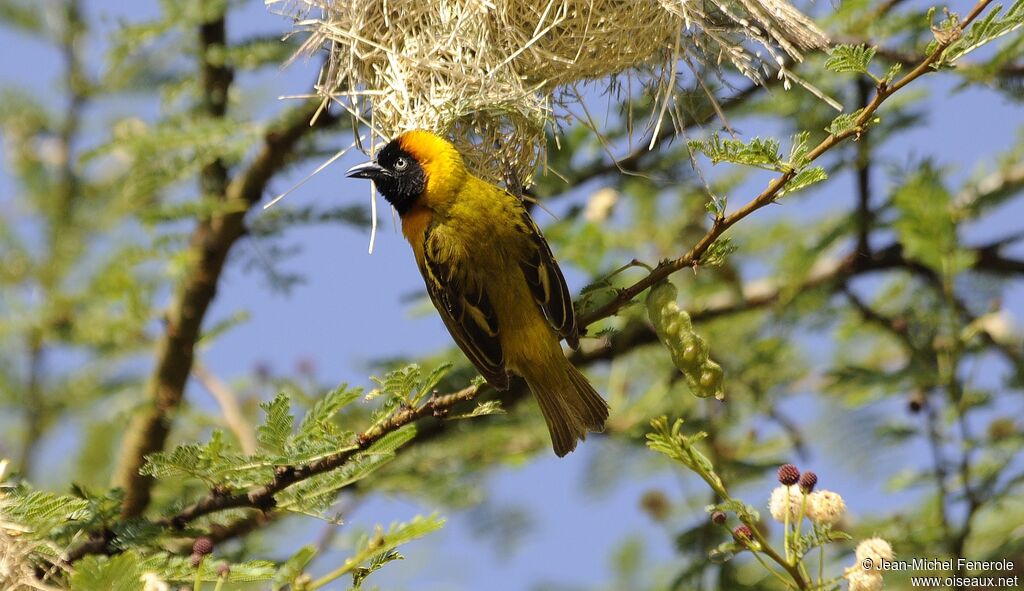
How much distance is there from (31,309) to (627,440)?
2.18 m

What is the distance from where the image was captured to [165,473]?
257cm

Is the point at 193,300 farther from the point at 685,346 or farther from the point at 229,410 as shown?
the point at 685,346

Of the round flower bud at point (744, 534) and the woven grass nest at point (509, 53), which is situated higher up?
the woven grass nest at point (509, 53)

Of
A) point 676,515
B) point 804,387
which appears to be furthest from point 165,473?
point 804,387

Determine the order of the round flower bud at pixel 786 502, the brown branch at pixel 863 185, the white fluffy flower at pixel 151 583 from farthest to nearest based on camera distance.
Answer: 1. the brown branch at pixel 863 185
2. the round flower bud at pixel 786 502
3. the white fluffy flower at pixel 151 583

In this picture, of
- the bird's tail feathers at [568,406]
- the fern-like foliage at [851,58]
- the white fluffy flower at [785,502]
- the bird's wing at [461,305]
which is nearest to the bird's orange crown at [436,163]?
the bird's wing at [461,305]

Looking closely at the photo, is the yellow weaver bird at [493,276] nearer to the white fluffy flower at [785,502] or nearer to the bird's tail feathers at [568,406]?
the bird's tail feathers at [568,406]

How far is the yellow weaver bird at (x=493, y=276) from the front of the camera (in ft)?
11.4

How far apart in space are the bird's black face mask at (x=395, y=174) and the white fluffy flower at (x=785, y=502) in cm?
152

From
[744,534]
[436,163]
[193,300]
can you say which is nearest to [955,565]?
[744,534]

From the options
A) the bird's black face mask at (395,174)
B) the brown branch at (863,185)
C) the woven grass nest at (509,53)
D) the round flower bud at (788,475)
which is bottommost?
the round flower bud at (788,475)

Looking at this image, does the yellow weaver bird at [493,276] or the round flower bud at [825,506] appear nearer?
the round flower bud at [825,506]

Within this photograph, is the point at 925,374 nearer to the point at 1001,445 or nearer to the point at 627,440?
the point at 1001,445

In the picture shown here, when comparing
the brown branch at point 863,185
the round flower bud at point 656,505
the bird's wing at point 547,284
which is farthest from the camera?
the round flower bud at point 656,505
